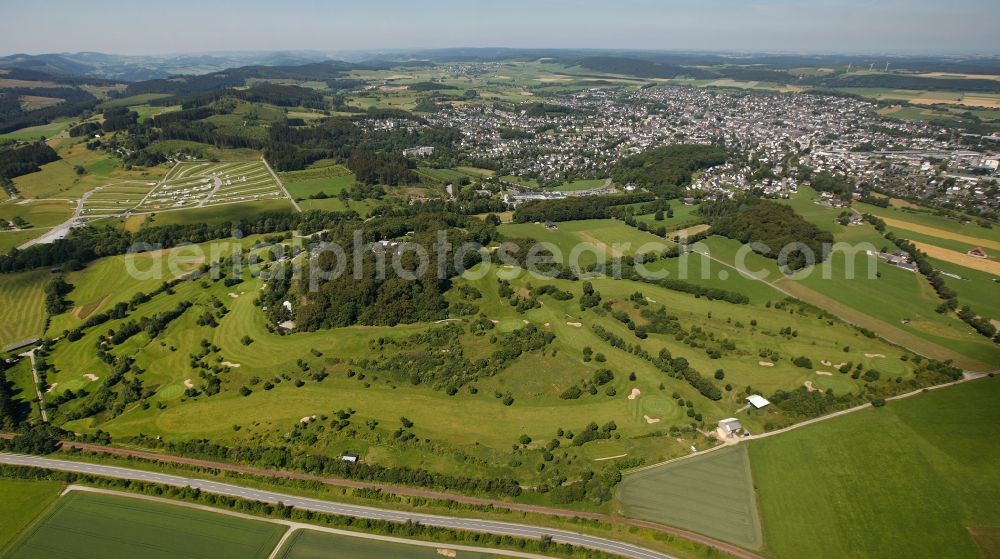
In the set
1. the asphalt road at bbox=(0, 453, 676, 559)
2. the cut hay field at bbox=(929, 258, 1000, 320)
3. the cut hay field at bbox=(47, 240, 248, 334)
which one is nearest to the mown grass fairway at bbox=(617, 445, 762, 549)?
the asphalt road at bbox=(0, 453, 676, 559)

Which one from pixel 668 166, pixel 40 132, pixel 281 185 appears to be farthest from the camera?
pixel 40 132

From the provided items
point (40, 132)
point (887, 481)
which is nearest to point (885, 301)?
point (887, 481)

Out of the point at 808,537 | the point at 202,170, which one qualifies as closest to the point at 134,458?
the point at 808,537

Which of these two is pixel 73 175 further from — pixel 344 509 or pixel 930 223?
pixel 930 223

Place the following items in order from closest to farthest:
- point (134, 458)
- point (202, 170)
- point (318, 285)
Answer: point (134, 458) → point (318, 285) → point (202, 170)

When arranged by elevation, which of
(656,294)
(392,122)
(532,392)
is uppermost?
(392,122)

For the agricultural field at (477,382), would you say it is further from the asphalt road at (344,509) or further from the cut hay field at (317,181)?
the cut hay field at (317,181)

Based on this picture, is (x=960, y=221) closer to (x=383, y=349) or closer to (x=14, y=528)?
(x=383, y=349)

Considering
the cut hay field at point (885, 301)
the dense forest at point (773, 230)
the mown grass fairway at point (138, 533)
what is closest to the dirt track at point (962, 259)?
the cut hay field at point (885, 301)
